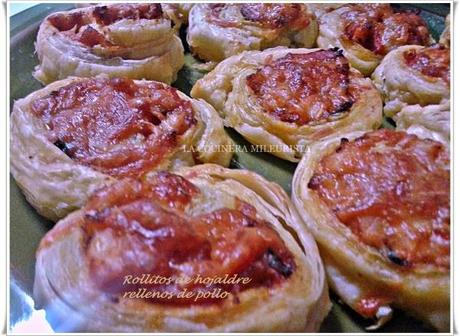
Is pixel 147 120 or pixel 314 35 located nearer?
pixel 147 120

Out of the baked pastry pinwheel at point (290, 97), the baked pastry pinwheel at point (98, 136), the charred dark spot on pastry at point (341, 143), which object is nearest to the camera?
the baked pastry pinwheel at point (98, 136)

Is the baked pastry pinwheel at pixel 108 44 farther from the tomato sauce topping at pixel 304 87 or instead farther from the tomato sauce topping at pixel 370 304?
the tomato sauce topping at pixel 370 304

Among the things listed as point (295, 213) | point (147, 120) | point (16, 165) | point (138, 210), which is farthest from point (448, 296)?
point (16, 165)

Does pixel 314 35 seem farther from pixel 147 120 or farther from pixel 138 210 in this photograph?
pixel 138 210

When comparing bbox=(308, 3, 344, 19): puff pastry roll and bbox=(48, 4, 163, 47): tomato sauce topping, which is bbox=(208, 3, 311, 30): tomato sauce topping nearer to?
bbox=(308, 3, 344, 19): puff pastry roll

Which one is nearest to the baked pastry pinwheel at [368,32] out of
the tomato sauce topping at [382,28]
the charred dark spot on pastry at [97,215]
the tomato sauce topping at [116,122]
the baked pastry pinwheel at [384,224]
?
the tomato sauce topping at [382,28]

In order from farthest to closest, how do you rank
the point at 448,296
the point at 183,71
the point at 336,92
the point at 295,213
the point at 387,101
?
the point at 183,71 → the point at 387,101 → the point at 336,92 → the point at 295,213 → the point at 448,296

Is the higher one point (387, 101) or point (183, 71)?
point (183, 71)
